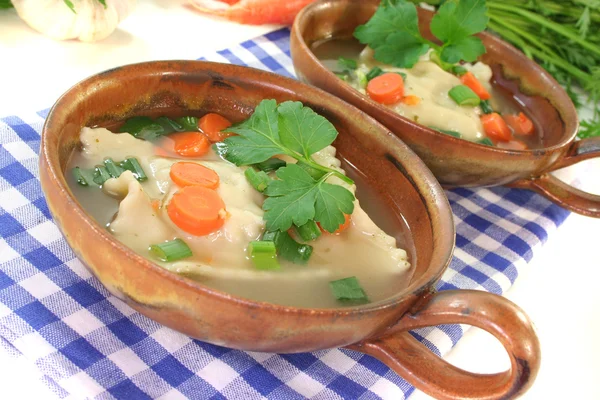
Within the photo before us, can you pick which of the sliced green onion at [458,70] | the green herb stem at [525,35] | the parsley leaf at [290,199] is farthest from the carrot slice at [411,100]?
the green herb stem at [525,35]

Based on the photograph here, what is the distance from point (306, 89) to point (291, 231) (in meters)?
0.56

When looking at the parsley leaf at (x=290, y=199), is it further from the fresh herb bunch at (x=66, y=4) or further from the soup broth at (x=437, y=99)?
the fresh herb bunch at (x=66, y=4)

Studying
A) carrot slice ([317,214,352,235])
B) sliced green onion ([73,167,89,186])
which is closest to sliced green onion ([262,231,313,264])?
carrot slice ([317,214,352,235])

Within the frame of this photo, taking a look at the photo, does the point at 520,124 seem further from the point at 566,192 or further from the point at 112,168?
the point at 112,168

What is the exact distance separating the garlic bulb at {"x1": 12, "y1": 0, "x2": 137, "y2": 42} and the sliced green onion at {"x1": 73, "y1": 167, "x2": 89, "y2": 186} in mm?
1216

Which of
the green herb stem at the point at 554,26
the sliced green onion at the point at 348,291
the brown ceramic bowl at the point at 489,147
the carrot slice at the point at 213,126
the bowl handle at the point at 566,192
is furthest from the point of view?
the green herb stem at the point at 554,26

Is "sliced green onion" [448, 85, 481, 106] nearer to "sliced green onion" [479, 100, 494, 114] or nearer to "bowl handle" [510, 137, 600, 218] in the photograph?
"sliced green onion" [479, 100, 494, 114]

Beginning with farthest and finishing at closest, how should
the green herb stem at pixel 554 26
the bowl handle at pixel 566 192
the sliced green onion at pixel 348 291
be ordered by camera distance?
the green herb stem at pixel 554 26
the bowl handle at pixel 566 192
the sliced green onion at pixel 348 291

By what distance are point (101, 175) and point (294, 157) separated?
1.68ft

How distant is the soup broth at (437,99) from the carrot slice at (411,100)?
1cm

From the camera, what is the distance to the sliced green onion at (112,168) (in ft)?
5.85

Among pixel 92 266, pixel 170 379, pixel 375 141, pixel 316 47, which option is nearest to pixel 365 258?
pixel 375 141

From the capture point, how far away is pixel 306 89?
2.13m

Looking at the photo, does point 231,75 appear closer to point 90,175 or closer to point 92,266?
point 90,175
